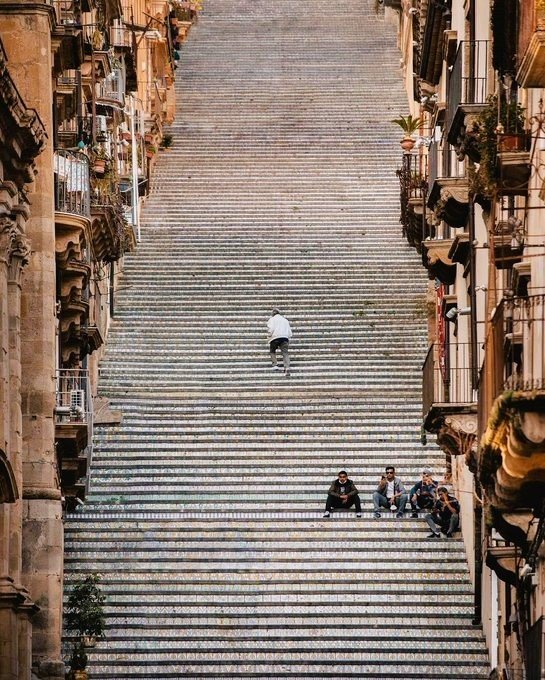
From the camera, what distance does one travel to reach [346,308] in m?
51.1

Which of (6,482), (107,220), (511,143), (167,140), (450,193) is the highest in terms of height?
(167,140)

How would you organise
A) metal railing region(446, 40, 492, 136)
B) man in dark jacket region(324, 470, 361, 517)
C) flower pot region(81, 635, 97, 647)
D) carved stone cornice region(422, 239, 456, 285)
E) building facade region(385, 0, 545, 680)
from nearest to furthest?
1. building facade region(385, 0, 545, 680)
2. metal railing region(446, 40, 492, 136)
3. flower pot region(81, 635, 97, 647)
4. carved stone cornice region(422, 239, 456, 285)
5. man in dark jacket region(324, 470, 361, 517)

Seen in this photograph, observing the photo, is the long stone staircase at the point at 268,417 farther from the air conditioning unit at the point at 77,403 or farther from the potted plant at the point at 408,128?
the potted plant at the point at 408,128

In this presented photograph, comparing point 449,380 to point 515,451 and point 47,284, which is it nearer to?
point 47,284

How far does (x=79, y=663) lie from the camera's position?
1415 inches

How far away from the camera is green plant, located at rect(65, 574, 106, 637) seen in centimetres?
3762

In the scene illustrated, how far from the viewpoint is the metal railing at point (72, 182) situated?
38.5 metres

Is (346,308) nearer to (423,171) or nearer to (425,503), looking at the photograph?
(423,171)

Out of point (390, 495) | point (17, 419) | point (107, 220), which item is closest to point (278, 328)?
point (107, 220)

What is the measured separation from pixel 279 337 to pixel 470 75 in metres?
16.3

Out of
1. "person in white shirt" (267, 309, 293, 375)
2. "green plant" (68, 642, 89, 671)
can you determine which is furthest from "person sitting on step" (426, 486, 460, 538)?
"green plant" (68, 642, 89, 671)

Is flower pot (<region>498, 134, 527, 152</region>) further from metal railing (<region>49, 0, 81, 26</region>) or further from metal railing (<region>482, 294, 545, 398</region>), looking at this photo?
metal railing (<region>49, 0, 81, 26</region>)

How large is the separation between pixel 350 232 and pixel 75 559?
16.7 m

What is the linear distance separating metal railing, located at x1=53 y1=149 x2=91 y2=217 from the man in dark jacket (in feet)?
21.7
